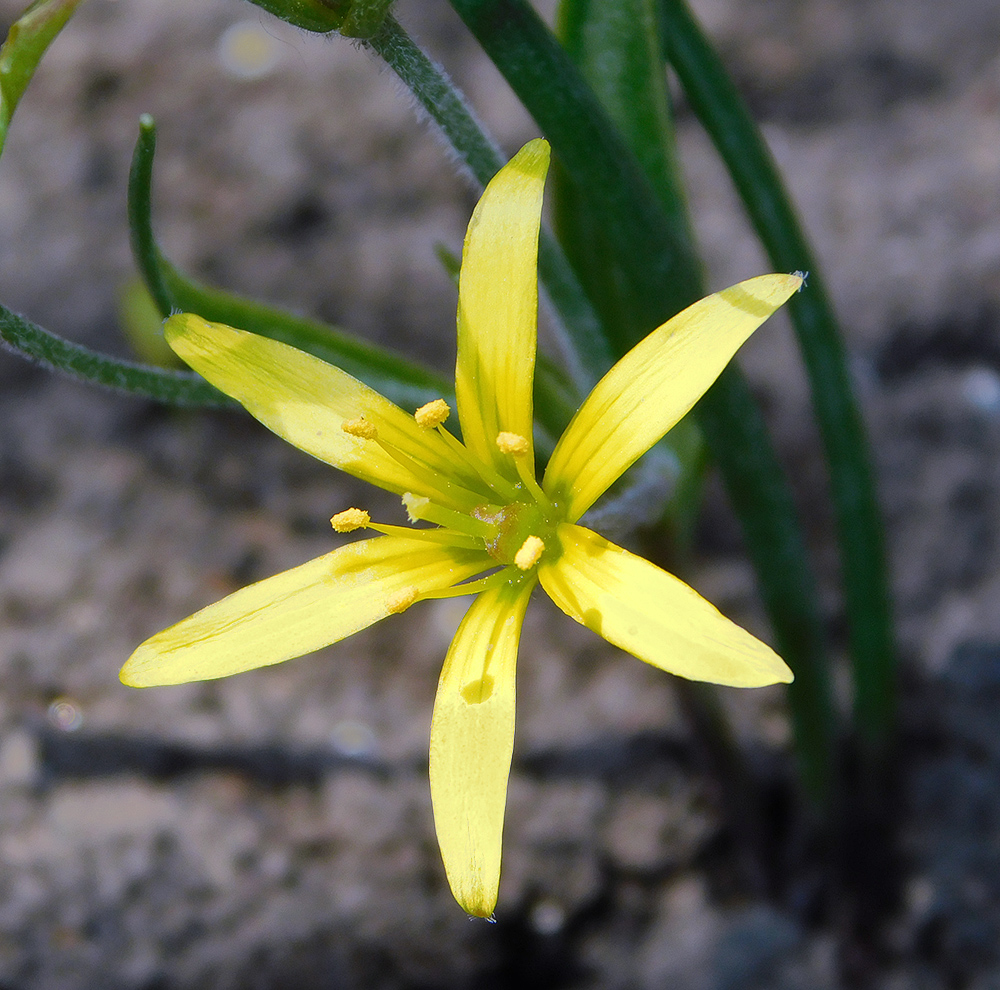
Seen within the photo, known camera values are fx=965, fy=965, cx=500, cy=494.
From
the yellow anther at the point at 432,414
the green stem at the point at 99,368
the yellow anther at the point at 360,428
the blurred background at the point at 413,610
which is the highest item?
the green stem at the point at 99,368

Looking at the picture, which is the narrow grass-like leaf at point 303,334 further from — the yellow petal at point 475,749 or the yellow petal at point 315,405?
the yellow petal at point 475,749

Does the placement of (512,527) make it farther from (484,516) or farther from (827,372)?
(827,372)

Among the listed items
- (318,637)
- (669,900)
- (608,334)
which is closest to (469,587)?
(318,637)

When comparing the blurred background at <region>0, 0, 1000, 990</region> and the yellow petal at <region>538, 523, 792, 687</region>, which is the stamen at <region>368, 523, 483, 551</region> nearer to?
the yellow petal at <region>538, 523, 792, 687</region>

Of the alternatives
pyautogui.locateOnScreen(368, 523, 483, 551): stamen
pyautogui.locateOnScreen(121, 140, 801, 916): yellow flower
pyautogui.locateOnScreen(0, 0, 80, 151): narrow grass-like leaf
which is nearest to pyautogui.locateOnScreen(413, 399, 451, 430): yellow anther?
pyautogui.locateOnScreen(121, 140, 801, 916): yellow flower

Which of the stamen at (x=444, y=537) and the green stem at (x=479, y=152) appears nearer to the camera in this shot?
the green stem at (x=479, y=152)

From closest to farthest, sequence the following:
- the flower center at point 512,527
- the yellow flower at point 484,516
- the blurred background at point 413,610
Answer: the yellow flower at point 484,516 < the flower center at point 512,527 < the blurred background at point 413,610

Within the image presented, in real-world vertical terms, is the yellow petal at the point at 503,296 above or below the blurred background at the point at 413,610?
above

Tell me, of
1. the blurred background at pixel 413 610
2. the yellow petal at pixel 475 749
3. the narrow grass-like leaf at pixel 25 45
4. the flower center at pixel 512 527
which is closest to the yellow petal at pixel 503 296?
the flower center at pixel 512 527
